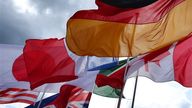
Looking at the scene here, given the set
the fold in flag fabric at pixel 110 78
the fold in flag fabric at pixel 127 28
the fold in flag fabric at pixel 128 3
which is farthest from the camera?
the fold in flag fabric at pixel 110 78

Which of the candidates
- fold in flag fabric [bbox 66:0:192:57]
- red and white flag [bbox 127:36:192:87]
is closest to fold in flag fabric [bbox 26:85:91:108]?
fold in flag fabric [bbox 66:0:192:57]

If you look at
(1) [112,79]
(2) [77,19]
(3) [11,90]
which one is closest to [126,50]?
(2) [77,19]

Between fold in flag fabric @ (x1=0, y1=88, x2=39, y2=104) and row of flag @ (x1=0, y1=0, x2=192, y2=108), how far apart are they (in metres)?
0.17

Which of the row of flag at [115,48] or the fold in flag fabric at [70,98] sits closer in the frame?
the row of flag at [115,48]

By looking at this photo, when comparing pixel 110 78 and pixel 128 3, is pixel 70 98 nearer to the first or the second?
pixel 110 78

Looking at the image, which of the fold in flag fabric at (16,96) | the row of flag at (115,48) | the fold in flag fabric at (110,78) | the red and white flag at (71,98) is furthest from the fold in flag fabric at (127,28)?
the fold in flag fabric at (16,96)

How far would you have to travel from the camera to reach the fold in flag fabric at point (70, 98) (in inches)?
890

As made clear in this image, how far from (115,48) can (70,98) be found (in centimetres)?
588

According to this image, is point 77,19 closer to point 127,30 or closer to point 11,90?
point 127,30

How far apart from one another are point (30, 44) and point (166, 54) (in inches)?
209

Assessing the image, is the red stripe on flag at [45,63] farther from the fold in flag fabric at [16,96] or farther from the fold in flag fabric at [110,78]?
the fold in flag fabric at [110,78]

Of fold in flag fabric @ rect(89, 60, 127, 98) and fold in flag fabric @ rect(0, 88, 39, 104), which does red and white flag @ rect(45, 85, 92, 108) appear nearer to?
fold in flag fabric @ rect(89, 60, 127, 98)

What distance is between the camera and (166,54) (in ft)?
65.1

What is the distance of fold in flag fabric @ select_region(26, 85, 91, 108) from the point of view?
2261 centimetres
